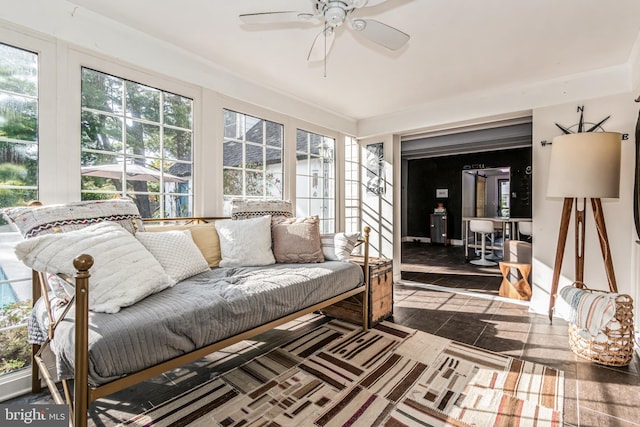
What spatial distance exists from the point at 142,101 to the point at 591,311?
11.7ft

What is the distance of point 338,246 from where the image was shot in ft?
8.97

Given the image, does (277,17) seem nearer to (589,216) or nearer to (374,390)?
(374,390)

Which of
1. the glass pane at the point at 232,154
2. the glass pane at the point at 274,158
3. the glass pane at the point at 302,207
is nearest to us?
the glass pane at the point at 232,154

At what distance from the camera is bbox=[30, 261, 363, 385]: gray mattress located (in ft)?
3.88

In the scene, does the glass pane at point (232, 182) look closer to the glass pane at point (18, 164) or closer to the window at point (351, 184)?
the glass pane at point (18, 164)

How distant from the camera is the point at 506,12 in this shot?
6.63 ft

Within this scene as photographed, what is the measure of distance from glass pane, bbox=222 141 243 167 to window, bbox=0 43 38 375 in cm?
136

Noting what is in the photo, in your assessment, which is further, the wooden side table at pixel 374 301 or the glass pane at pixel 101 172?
the wooden side table at pixel 374 301

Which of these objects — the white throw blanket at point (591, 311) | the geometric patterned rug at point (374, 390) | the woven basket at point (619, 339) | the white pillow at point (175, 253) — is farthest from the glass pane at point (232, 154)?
the woven basket at point (619, 339)

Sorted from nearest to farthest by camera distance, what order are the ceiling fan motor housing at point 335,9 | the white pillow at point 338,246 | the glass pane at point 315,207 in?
the ceiling fan motor housing at point 335,9 < the white pillow at point 338,246 < the glass pane at point 315,207

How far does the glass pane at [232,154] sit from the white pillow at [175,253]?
3.51 feet

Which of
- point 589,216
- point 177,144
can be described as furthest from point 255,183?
point 589,216

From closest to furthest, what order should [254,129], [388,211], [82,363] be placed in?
1. [82,363]
2. [254,129]
3. [388,211]

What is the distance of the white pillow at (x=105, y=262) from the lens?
1.31 metres
